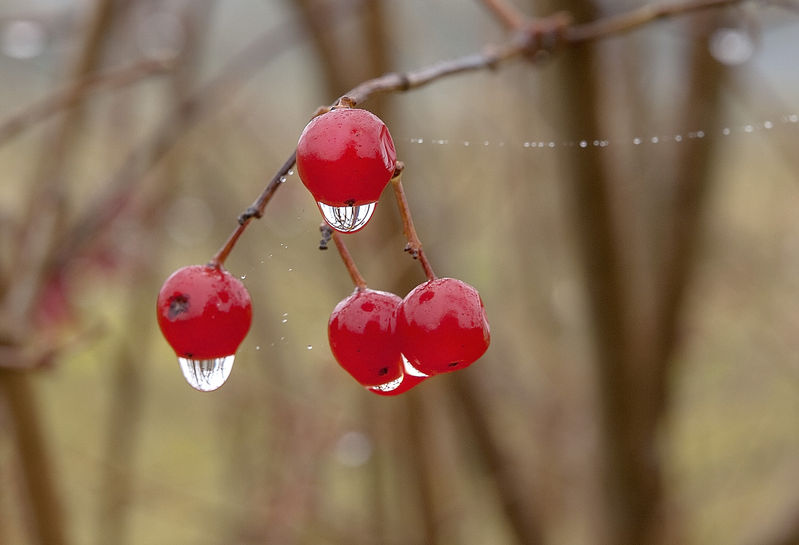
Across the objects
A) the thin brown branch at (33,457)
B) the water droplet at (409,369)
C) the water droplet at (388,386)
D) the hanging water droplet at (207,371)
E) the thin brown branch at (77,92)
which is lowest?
the water droplet at (388,386)

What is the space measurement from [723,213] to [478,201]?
101 centimetres

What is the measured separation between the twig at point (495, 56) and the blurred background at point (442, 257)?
0.11 metres

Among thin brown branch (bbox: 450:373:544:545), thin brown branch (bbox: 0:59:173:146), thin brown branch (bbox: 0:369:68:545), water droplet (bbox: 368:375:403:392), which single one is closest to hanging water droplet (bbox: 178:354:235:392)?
water droplet (bbox: 368:375:403:392)

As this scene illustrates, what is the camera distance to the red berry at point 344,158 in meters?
0.53

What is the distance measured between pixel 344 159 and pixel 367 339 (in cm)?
18

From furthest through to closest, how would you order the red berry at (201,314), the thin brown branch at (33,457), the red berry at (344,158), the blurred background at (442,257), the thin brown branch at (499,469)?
the thin brown branch at (499,469), the blurred background at (442,257), the thin brown branch at (33,457), the red berry at (201,314), the red berry at (344,158)

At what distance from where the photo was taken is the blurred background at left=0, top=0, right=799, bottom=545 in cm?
140

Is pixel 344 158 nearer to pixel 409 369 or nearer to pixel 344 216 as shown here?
pixel 344 216

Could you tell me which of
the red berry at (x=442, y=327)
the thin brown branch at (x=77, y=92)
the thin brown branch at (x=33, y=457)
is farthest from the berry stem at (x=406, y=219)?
the thin brown branch at (x=33, y=457)

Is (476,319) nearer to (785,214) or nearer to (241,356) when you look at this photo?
(241,356)

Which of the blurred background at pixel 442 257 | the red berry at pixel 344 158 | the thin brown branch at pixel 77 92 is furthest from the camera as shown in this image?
the blurred background at pixel 442 257

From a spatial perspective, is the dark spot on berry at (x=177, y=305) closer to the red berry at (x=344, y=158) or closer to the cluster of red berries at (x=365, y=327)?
the cluster of red berries at (x=365, y=327)

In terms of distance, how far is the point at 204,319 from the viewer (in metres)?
0.65

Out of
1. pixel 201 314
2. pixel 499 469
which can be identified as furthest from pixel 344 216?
pixel 499 469
